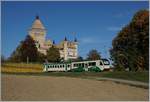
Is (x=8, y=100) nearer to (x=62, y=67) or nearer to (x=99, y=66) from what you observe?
(x=99, y=66)

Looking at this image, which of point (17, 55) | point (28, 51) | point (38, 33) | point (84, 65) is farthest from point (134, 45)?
point (38, 33)

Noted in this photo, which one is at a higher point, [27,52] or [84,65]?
[27,52]

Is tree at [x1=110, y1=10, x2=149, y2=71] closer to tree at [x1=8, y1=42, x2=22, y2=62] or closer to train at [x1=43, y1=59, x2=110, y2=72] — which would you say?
train at [x1=43, y1=59, x2=110, y2=72]

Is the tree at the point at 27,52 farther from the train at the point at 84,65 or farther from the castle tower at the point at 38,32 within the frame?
the castle tower at the point at 38,32

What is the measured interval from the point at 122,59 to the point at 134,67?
9.82ft

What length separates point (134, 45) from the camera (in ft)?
194

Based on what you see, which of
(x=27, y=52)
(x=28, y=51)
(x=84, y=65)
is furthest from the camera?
(x=28, y=51)

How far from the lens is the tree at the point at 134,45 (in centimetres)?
5681

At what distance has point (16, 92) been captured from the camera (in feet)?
66.6

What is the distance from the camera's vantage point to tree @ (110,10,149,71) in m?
56.8

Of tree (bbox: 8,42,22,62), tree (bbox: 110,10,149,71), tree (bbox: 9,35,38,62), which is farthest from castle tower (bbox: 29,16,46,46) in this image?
tree (bbox: 110,10,149,71)

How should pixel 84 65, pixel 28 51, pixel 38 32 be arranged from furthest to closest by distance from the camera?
pixel 38 32 → pixel 28 51 → pixel 84 65

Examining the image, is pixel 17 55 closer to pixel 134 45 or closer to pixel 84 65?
pixel 84 65

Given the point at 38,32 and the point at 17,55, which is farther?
the point at 38,32
